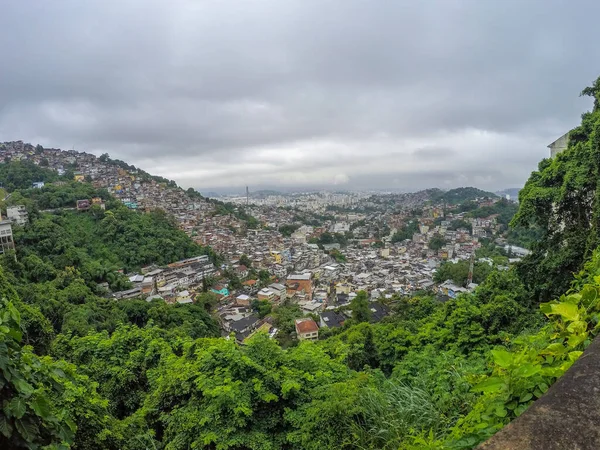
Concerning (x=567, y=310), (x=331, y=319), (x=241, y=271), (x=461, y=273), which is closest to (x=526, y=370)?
(x=567, y=310)

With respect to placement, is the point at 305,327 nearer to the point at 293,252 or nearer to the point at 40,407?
the point at 40,407

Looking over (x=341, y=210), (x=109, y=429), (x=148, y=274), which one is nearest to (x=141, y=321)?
(x=148, y=274)

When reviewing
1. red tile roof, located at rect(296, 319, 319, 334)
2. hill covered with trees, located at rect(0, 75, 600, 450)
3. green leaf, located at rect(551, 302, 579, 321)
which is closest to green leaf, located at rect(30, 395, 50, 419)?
hill covered with trees, located at rect(0, 75, 600, 450)

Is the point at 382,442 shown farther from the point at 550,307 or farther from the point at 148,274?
the point at 148,274

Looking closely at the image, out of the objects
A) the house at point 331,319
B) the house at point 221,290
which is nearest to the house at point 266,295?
the house at point 221,290

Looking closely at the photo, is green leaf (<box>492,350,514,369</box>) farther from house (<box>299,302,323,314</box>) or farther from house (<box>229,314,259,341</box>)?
house (<box>299,302,323,314</box>)

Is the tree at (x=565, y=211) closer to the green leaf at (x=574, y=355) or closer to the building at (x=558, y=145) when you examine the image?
the building at (x=558, y=145)
